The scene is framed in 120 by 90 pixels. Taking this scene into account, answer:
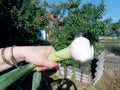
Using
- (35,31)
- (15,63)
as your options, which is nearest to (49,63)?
(15,63)

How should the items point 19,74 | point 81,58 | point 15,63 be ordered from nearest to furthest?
point 81,58 → point 19,74 → point 15,63

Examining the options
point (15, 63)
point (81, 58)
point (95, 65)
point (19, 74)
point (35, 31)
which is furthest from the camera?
point (35, 31)

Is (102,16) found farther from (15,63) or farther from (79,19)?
(15,63)

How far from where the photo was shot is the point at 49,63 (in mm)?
1062

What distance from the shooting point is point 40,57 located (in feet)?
3.71

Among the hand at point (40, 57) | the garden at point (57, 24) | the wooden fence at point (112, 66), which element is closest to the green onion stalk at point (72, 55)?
the hand at point (40, 57)

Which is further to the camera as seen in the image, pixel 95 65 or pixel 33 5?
pixel 33 5

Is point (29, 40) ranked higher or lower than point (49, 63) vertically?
lower

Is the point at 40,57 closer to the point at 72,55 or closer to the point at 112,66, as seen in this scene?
the point at 72,55

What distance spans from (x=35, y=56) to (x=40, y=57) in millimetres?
26

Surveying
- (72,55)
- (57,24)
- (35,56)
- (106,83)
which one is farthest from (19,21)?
(72,55)

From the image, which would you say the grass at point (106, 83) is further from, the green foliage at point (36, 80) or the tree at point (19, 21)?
the green foliage at point (36, 80)

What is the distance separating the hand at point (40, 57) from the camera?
1082 mm

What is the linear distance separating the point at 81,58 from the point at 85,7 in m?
11.5
